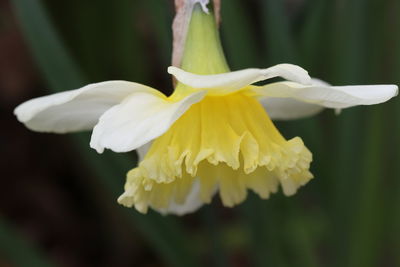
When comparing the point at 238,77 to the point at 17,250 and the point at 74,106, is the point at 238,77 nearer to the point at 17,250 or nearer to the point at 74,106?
the point at 74,106

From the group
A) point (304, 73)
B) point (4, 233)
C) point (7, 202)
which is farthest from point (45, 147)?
point (304, 73)

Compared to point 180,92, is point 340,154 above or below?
below

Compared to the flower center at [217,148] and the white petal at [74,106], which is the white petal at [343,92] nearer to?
the flower center at [217,148]

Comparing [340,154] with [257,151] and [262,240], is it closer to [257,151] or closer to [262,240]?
[262,240]

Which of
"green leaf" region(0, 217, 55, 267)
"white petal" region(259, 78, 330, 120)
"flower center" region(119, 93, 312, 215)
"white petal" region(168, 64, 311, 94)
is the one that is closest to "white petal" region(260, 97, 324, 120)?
"white petal" region(259, 78, 330, 120)

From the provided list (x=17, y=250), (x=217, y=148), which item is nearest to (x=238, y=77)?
(x=217, y=148)

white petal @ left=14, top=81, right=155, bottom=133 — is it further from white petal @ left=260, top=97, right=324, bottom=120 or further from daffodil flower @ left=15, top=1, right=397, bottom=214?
white petal @ left=260, top=97, right=324, bottom=120
